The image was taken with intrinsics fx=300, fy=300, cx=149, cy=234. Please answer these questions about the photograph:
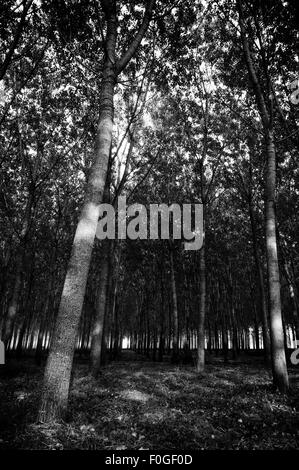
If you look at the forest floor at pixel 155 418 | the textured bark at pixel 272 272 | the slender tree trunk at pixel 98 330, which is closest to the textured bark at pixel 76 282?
the forest floor at pixel 155 418

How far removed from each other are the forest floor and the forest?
0.05 m

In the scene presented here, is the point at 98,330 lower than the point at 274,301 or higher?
lower

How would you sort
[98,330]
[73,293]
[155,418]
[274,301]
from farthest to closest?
[98,330] < [274,301] < [155,418] < [73,293]

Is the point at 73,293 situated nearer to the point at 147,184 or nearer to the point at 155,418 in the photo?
the point at 155,418

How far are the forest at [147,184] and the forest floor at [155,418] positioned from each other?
5cm

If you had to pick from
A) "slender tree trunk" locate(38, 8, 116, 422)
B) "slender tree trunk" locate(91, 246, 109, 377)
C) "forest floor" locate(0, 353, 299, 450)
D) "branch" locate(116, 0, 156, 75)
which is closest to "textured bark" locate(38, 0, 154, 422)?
"slender tree trunk" locate(38, 8, 116, 422)

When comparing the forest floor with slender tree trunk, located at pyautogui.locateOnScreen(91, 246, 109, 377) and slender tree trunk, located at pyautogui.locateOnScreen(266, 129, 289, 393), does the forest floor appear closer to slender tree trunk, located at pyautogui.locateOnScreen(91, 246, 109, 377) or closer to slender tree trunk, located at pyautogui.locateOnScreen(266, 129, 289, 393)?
slender tree trunk, located at pyautogui.locateOnScreen(266, 129, 289, 393)

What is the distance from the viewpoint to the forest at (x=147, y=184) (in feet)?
18.0

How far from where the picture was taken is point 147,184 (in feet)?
74.2

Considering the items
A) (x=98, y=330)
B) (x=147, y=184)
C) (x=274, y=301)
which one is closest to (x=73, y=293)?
(x=274, y=301)

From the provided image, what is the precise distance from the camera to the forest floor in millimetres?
4707

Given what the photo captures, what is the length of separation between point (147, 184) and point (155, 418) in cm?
1795
